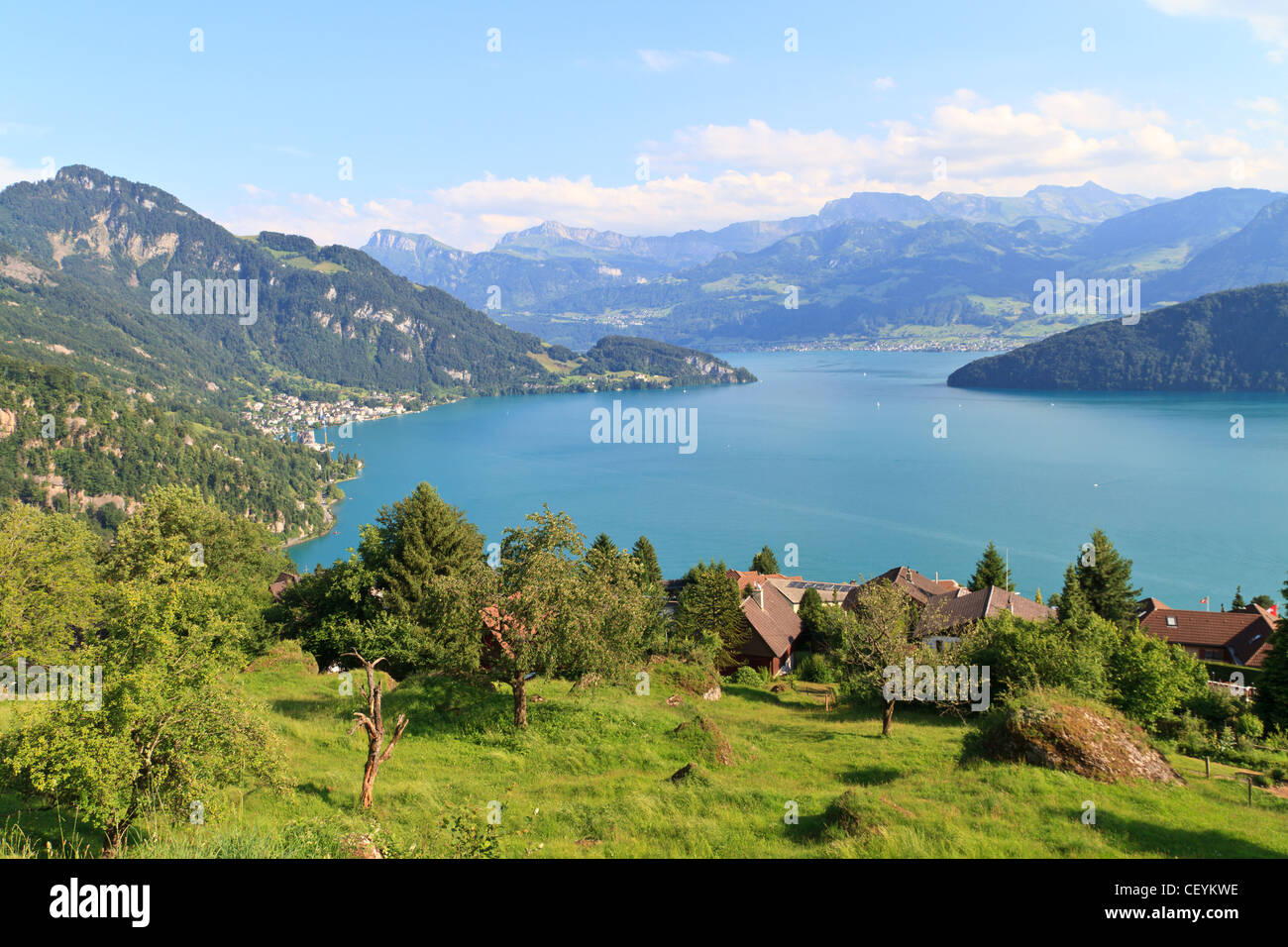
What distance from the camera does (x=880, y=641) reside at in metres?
29.0

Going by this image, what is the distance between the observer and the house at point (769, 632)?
154ft

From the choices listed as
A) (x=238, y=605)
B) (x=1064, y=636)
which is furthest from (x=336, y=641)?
(x=1064, y=636)

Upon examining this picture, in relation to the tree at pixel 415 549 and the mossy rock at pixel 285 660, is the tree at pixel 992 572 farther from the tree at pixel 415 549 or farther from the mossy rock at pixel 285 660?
the mossy rock at pixel 285 660

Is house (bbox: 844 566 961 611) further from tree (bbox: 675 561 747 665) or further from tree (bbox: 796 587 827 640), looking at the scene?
tree (bbox: 675 561 747 665)

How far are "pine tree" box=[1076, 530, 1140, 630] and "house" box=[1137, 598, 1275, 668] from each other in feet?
9.49

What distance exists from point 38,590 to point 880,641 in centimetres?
2910

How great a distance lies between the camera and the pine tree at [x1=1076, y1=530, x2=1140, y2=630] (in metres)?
50.7

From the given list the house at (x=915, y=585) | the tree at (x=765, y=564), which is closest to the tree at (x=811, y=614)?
the house at (x=915, y=585)

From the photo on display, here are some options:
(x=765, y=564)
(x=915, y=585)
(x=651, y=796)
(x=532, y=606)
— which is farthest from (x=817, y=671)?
(x=651, y=796)

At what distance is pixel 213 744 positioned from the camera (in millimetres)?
12617

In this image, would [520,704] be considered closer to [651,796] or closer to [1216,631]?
[651,796]

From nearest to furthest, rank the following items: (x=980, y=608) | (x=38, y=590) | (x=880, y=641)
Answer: (x=38, y=590) < (x=880, y=641) < (x=980, y=608)
